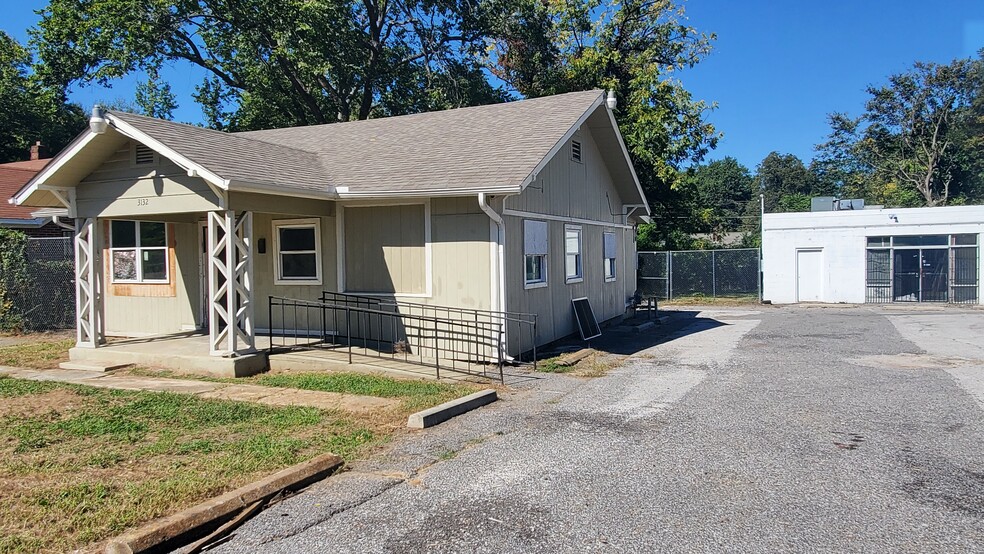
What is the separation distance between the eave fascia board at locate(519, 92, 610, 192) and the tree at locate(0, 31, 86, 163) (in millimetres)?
27389

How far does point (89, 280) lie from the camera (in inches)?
450

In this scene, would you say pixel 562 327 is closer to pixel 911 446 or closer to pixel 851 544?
pixel 911 446

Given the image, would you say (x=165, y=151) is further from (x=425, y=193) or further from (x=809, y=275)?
(x=809, y=275)

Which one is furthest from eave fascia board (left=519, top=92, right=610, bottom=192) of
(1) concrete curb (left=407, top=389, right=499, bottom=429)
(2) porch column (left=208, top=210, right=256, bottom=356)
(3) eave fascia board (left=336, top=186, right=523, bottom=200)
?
(2) porch column (left=208, top=210, right=256, bottom=356)

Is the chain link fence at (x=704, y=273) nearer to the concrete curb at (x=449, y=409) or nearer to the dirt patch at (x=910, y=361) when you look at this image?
the dirt patch at (x=910, y=361)

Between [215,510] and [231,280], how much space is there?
19.3ft

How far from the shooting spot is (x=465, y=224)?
11117 millimetres

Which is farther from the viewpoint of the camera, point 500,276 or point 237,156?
point 500,276

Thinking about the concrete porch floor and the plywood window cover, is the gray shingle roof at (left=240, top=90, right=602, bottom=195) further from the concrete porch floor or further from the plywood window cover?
the plywood window cover

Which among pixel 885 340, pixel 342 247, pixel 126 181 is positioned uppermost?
pixel 126 181

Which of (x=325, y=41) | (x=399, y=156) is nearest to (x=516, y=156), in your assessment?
(x=399, y=156)

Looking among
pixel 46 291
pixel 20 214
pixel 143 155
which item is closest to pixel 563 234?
pixel 143 155

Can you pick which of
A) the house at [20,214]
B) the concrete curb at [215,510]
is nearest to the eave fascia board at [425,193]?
the concrete curb at [215,510]

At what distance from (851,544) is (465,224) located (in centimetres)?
782
